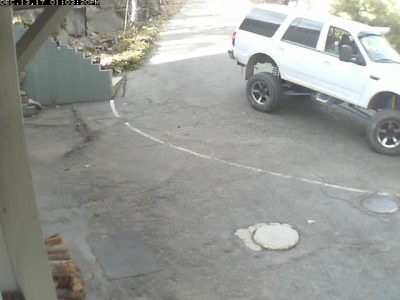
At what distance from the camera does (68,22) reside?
55.2ft

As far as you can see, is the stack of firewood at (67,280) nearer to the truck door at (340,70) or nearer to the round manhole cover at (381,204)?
the round manhole cover at (381,204)

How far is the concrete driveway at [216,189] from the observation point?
595 cm

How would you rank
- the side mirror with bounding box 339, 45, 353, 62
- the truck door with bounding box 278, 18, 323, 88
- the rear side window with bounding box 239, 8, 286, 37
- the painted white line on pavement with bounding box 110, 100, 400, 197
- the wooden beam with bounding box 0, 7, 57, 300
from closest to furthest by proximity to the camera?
1. the wooden beam with bounding box 0, 7, 57, 300
2. the painted white line on pavement with bounding box 110, 100, 400, 197
3. the side mirror with bounding box 339, 45, 353, 62
4. the truck door with bounding box 278, 18, 323, 88
5. the rear side window with bounding box 239, 8, 286, 37

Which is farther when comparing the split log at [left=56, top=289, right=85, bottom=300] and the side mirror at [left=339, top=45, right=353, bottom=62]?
the side mirror at [left=339, top=45, right=353, bottom=62]

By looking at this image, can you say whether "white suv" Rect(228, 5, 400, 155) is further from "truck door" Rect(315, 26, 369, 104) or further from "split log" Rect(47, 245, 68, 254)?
"split log" Rect(47, 245, 68, 254)

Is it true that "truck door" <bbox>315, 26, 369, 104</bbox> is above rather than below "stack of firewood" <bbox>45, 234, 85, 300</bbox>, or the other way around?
above

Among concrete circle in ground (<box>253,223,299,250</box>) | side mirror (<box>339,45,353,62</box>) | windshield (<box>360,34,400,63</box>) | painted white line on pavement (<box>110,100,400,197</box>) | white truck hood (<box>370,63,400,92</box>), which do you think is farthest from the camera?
windshield (<box>360,34,400,63</box>)

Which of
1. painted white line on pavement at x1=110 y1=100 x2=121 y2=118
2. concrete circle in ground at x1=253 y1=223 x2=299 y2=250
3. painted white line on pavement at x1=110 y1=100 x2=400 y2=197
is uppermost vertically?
painted white line on pavement at x1=110 y1=100 x2=121 y2=118

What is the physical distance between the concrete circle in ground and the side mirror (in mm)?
4407

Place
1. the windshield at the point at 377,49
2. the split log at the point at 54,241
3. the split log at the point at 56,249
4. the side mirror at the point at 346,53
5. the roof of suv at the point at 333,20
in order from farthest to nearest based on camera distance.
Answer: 1. the roof of suv at the point at 333,20
2. the windshield at the point at 377,49
3. the side mirror at the point at 346,53
4. the split log at the point at 54,241
5. the split log at the point at 56,249

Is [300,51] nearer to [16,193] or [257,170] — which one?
[257,170]

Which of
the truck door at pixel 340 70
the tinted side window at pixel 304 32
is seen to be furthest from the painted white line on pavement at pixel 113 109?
the truck door at pixel 340 70

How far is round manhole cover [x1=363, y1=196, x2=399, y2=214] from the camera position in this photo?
7668mm

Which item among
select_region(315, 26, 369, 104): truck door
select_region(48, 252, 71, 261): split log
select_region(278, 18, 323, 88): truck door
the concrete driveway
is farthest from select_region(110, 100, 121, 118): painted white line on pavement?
select_region(48, 252, 71, 261): split log
